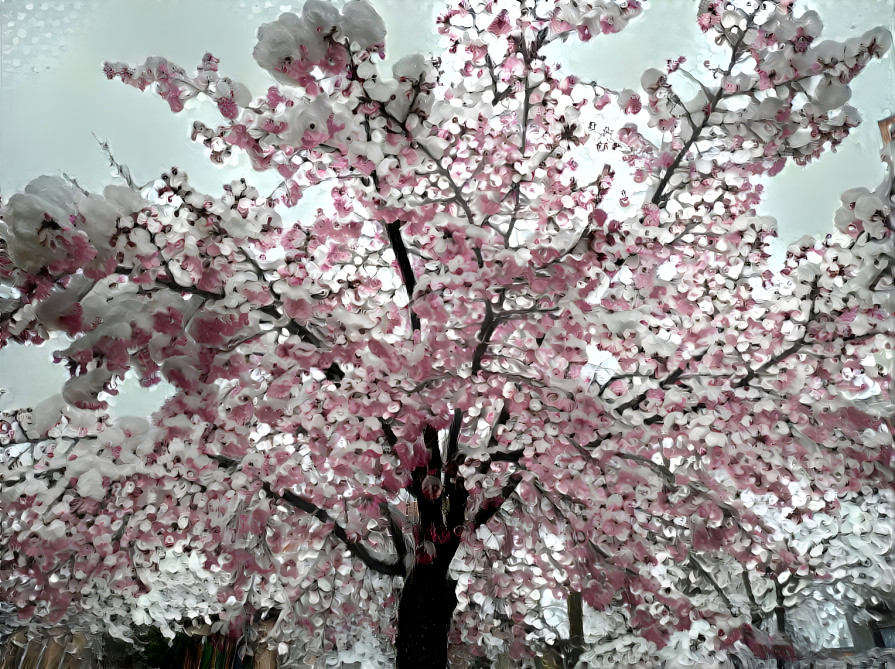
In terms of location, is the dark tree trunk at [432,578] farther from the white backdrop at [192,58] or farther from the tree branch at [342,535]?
the white backdrop at [192,58]

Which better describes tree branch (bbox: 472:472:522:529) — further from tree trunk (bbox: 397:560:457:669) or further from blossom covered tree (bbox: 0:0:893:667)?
tree trunk (bbox: 397:560:457:669)

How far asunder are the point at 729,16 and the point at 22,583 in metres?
3.55

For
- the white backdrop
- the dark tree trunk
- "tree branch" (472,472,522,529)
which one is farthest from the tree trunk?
the white backdrop

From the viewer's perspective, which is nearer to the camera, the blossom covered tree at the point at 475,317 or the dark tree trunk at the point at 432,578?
the blossom covered tree at the point at 475,317

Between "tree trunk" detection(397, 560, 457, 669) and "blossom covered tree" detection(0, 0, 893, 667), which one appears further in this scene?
"tree trunk" detection(397, 560, 457, 669)

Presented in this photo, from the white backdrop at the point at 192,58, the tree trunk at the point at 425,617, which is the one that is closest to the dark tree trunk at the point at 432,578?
the tree trunk at the point at 425,617

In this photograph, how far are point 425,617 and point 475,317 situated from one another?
1.05 metres

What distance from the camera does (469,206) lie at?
5.81 feet

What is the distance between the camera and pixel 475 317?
180cm

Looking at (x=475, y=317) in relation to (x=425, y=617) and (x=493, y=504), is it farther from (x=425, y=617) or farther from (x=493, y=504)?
(x=425, y=617)

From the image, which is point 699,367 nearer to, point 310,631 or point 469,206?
point 469,206

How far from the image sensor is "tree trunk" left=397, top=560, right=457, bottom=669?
6.73 feet

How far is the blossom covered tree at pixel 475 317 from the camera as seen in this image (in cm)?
165

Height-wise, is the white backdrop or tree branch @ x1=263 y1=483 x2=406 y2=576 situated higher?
the white backdrop
